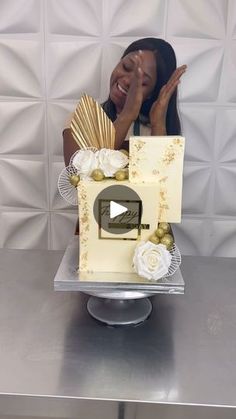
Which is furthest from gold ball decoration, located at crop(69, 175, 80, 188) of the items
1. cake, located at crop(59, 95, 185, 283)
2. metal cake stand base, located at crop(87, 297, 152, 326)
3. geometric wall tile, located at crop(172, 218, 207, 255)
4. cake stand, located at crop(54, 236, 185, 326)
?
geometric wall tile, located at crop(172, 218, 207, 255)

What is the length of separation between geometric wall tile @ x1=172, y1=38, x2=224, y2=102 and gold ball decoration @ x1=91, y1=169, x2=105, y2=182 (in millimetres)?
456

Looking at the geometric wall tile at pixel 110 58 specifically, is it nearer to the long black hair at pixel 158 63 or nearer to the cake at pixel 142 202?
the long black hair at pixel 158 63

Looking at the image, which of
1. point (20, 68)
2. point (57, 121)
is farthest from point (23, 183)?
point (20, 68)

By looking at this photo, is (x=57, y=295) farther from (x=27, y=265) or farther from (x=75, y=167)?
(x=75, y=167)

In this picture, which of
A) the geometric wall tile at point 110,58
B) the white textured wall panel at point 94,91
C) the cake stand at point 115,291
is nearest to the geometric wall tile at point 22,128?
the white textured wall panel at point 94,91

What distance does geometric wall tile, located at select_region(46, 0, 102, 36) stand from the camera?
0.99 m

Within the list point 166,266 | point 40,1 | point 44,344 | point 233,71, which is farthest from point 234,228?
point 40,1

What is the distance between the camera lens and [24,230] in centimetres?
118

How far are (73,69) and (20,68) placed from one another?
14 cm

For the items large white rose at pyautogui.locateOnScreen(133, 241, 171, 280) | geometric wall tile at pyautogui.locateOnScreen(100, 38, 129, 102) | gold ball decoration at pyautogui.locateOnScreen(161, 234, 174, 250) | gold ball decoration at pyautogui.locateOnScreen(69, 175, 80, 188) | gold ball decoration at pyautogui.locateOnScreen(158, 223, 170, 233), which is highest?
geometric wall tile at pyautogui.locateOnScreen(100, 38, 129, 102)

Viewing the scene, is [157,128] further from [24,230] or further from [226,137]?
[24,230]

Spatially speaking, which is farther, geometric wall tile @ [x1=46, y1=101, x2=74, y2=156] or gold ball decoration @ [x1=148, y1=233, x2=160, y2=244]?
geometric wall tile @ [x1=46, y1=101, x2=74, y2=156]

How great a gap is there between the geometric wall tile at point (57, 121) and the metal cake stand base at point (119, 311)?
45cm

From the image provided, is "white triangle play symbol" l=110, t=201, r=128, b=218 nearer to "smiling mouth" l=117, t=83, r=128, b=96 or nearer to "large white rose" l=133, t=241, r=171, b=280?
"large white rose" l=133, t=241, r=171, b=280
